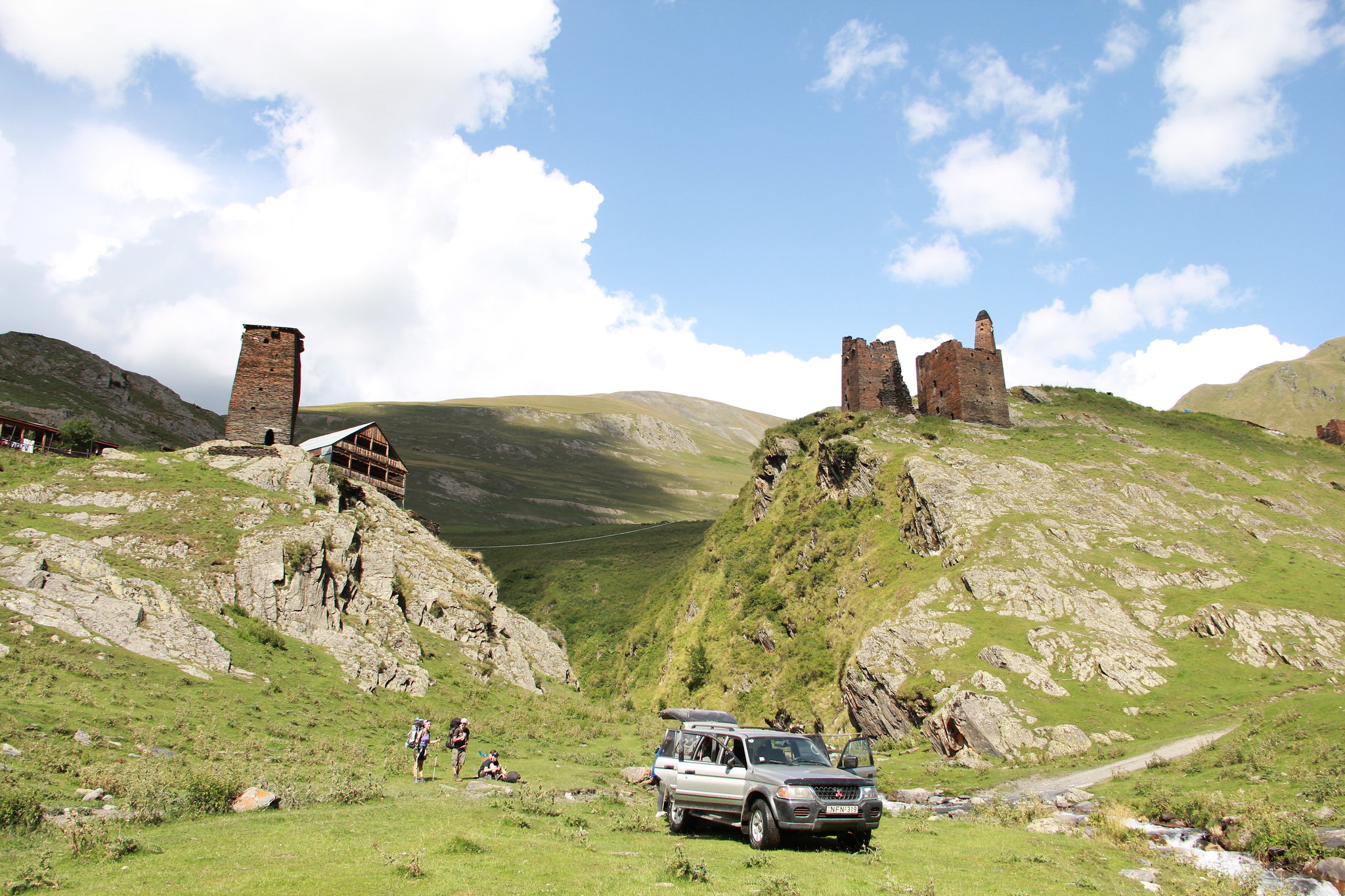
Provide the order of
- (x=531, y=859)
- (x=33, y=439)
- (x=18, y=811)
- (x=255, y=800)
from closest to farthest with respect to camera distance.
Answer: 1. (x=531, y=859)
2. (x=18, y=811)
3. (x=255, y=800)
4. (x=33, y=439)

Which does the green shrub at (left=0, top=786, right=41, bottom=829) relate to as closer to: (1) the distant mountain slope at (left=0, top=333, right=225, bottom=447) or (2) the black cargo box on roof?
(2) the black cargo box on roof

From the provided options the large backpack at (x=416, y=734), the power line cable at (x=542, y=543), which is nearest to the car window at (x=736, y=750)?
the large backpack at (x=416, y=734)

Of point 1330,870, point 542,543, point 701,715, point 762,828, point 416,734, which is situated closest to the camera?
point 1330,870

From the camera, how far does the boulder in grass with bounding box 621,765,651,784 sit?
85.1ft

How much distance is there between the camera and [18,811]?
1244 centimetres

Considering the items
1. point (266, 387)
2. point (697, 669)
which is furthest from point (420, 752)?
point (266, 387)

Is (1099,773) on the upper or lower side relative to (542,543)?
lower

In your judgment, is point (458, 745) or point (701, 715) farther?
point (701, 715)

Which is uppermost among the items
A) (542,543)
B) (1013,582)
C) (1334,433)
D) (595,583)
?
(1334,433)

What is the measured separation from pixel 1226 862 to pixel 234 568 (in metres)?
38.0

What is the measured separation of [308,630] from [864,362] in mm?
45299

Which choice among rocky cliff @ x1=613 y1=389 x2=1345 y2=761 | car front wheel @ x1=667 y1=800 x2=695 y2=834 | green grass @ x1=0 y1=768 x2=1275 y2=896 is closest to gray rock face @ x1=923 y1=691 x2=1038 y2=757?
rocky cliff @ x1=613 y1=389 x2=1345 y2=761

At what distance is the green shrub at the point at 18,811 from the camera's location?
12.2 m

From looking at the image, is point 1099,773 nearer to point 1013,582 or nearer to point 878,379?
point 1013,582
